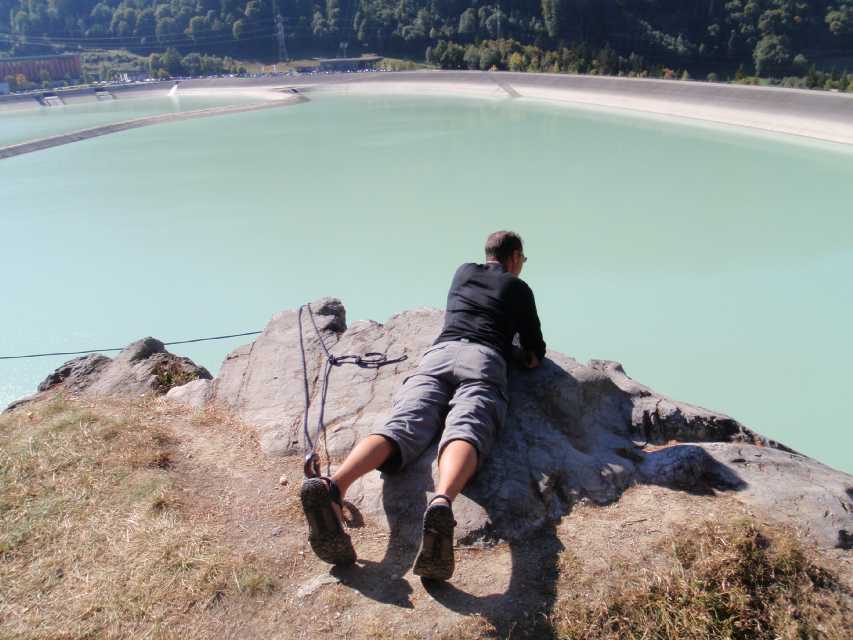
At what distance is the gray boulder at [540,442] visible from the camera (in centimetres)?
280

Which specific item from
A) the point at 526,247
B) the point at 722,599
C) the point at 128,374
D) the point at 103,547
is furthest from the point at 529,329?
the point at 526,247

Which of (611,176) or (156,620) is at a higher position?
(156,620)

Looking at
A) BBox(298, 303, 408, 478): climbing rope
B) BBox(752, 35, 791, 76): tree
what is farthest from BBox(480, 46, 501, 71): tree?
BBox(298, 303, 408, 478): climbing rope

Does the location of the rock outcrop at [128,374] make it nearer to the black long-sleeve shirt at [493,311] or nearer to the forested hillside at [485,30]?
the black long-sleeve shirt at [493,311]

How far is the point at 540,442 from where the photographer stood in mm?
3135

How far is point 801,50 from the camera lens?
35844 mm

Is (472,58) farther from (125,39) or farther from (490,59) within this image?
(125,39)

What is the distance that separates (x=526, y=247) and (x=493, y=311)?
6489 millimetres

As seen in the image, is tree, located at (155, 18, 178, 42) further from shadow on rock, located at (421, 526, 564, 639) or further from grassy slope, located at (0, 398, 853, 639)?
shadow on rock, located at (421, 526, 564, 639)

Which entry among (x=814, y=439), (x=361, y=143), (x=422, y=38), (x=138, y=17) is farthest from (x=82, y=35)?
(x=814, y=439)

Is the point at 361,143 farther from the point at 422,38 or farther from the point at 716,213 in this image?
the point at 422,38

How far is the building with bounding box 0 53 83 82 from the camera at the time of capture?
168 feet

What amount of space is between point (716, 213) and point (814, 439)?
20.9ft

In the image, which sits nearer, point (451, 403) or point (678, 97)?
point (451, 403)
